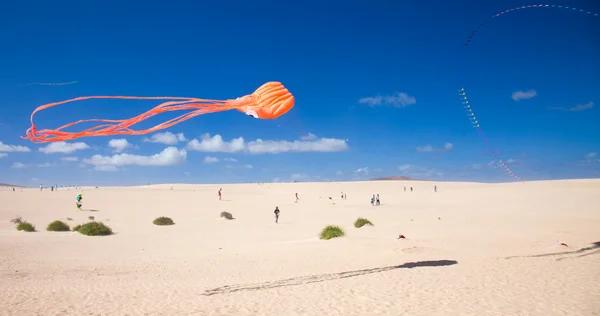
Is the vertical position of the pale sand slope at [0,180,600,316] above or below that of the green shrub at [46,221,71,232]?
below

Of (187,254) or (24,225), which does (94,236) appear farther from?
(187,254)

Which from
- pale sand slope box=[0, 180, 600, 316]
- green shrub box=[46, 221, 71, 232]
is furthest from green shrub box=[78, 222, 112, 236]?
green shrub box=[46, 221, 71, 232]

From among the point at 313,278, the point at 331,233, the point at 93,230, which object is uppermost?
the point at 331,233

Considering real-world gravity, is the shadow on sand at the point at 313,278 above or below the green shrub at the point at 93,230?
below

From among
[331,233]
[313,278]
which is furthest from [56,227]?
[313,278]

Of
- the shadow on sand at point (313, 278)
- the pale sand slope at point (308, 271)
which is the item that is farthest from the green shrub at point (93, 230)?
Answer: the shadow on sand at point (313, 278)

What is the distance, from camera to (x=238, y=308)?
9977mm

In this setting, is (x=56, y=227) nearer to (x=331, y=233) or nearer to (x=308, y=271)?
(x=331, y=233)

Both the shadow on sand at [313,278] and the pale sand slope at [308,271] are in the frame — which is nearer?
the pale sand slope at [308,271]

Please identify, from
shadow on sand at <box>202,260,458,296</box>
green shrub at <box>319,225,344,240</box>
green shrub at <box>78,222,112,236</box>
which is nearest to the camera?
shadow on sand at <box>202,260,458,296</box>

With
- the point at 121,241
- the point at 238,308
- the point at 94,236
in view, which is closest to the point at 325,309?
the point at 238,308

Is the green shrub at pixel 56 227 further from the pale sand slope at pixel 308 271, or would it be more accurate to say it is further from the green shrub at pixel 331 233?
the green shrub at pixel 331 233

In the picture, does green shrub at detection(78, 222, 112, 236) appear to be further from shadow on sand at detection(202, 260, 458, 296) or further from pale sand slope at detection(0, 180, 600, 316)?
shadow on sand at detection(202, 260, 458, 296)

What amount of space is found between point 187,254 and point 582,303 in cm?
1557
